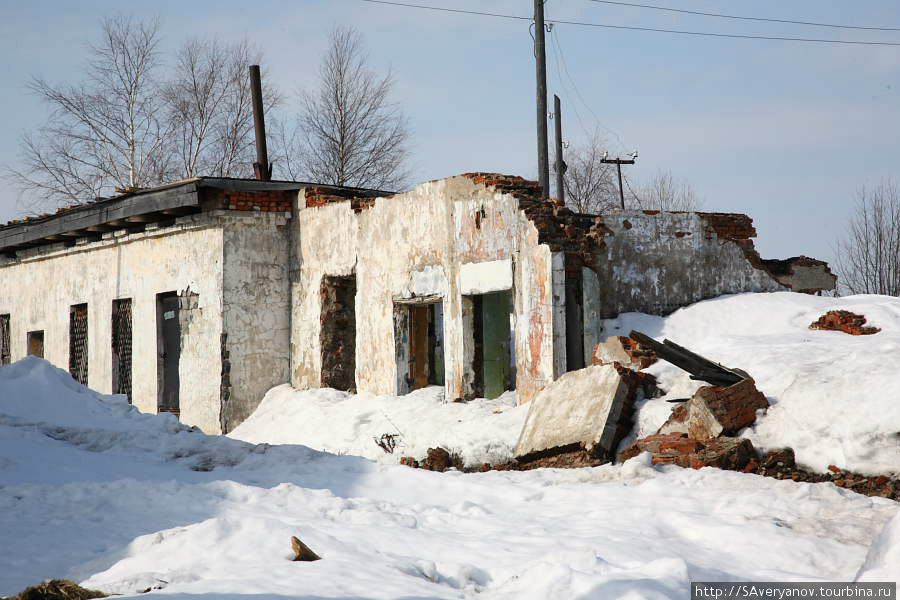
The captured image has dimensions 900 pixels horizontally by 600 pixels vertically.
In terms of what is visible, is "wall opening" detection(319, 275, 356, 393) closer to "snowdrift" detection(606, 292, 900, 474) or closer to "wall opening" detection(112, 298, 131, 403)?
"wall opening" detection(112, 298, 131, 403)

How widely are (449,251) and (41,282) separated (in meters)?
11.1

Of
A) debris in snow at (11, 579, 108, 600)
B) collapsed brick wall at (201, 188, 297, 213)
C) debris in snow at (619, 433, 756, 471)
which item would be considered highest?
collapsed brick wall at (201, 188, 297, 213)

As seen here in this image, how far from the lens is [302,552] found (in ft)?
17.8

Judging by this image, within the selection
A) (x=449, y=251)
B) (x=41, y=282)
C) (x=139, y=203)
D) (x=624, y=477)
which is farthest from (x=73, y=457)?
(x=41, y=282)

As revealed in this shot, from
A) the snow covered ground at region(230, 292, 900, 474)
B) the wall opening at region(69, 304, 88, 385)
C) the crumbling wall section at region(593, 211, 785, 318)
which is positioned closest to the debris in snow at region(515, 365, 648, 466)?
the snow covered ground at region(230, 292, 900, 474)

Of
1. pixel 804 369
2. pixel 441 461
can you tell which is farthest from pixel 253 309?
pixel 804 369

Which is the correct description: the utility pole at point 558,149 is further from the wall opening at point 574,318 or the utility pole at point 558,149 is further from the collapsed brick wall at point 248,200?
the wall opening at point 574,318

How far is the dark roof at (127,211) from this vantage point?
49.6 feet

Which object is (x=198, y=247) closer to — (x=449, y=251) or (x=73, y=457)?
(x=449, y=251)

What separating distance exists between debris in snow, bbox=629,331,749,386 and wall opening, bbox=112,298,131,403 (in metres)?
10.7

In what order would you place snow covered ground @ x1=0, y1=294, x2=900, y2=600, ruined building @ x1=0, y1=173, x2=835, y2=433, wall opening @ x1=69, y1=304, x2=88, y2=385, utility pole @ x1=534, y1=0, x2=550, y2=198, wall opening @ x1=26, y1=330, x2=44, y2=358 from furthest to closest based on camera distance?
wall opening @ x1=26, y1=330, x2=44, y2=358, utility pole @ x1=534, y1=0, x2=550, y2=198, wall opening @ x1=69, y1=304, x2=88, y2=385, ruined building @ x1=0, y1=173, x2=835, y2=433, snow covered ground @ x1=0, y1=294, x2=900, y2=600

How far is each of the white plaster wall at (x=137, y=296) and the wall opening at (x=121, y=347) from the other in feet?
0.38

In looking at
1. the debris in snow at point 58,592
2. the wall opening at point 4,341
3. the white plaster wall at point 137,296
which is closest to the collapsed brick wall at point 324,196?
the white plaster wall at point 137,296

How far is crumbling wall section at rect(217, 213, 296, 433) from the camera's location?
1516cm
